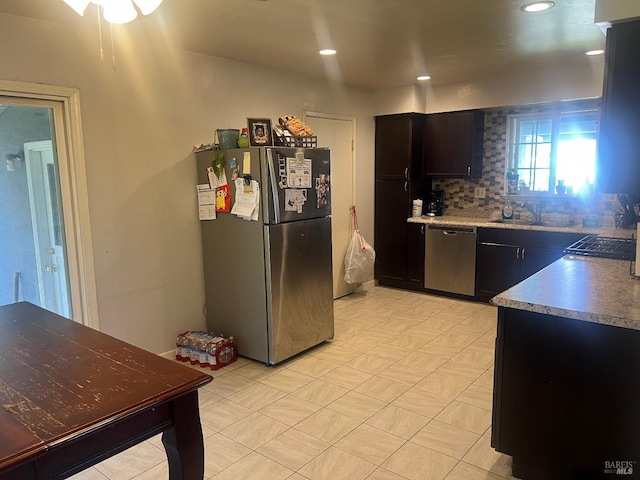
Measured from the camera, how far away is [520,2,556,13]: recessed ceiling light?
2484 mm

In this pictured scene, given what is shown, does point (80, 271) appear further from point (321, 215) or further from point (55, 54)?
point (321, 215)

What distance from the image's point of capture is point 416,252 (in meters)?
5.21

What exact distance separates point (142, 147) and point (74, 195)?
57 cm

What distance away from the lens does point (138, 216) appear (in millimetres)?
3209

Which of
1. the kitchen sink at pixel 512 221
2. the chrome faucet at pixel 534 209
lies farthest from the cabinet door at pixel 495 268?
the chrome faucet at pixel 534 209

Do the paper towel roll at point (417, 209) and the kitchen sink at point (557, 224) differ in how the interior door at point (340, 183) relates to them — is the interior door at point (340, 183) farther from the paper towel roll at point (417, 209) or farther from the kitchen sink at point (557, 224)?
the kitchen sink at point (557, 224)

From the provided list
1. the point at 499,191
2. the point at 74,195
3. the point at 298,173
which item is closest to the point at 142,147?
the point at 74,195

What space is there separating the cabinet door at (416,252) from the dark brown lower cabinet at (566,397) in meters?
3.14

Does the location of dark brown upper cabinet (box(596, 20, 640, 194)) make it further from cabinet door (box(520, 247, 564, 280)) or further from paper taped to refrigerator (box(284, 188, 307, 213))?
cabinet door (box(520, 247, 564, 280))

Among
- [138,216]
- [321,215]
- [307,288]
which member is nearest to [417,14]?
[321,215]

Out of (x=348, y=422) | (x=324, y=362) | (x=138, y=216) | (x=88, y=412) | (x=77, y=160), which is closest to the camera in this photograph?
(x=88, y=412)

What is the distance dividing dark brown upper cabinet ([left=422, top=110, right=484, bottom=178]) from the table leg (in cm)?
427

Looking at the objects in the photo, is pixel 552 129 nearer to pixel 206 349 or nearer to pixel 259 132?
pixel 259 132

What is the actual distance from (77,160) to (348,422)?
229 centimetres
